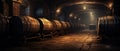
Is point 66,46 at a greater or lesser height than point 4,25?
lesser

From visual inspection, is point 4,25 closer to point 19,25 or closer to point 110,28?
point 19,25

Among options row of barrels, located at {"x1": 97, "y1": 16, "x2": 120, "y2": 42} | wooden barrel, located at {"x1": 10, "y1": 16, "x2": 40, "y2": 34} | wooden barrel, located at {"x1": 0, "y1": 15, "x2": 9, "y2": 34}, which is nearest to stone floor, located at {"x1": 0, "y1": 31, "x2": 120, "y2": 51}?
wooden barrel, located at {"x1": 10, "y1": 16, "x2": 40, "y2": 34}

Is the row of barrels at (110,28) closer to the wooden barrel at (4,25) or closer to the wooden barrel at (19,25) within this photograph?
the wooden barrel at (19,25)

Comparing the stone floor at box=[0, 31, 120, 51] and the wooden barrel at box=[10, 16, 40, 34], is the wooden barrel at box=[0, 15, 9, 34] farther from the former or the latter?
the stone floor at box=[0, 31, 120, 51]

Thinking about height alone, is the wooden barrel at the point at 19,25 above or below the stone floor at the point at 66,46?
above

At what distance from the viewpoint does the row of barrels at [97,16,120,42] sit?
40.7 ft

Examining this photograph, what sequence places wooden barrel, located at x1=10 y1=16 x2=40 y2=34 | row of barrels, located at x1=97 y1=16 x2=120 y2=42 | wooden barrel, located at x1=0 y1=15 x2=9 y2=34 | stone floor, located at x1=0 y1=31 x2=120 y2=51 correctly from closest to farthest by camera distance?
stone floor, located at x1=0 y1=31 x2=120 y2=51 → wooden barrel, located at x1=0 y1=15 x2=9 y2=34 → wooden barrel, located at x1=10 y1=16 x2=40 y2=34 → row of barrels, located at x1=97 y1=16 x2=120 y2=42

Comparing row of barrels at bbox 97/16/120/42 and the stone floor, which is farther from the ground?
row of barrels at bbox 97/16/120/42

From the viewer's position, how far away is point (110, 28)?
12555mm

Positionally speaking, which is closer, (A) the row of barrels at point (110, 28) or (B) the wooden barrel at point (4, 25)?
(B) the wooden barrel at point (4, 25)

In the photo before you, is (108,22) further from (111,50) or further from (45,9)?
(45,9)

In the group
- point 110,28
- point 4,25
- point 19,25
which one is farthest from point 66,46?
point 110,28

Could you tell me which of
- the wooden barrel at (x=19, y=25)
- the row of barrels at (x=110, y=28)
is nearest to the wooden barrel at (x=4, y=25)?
the wooden barrel at (x=19, y=25)

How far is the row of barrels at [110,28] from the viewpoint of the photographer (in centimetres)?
1242
